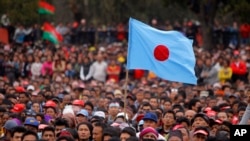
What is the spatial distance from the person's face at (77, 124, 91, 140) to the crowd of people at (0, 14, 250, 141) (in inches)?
0.7

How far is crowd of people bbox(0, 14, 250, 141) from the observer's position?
15.8 meters

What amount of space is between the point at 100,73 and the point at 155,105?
1095 cm

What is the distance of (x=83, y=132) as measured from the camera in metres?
15.7

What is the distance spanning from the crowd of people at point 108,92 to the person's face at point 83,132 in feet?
0.05

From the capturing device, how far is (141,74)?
34.5 m

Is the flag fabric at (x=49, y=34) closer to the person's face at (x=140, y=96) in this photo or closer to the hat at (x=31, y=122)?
the person's face at (x=140, y=96)

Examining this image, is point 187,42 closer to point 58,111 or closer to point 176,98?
point 58,111

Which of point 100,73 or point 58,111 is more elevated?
point 100,73

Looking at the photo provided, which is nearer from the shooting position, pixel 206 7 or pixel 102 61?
pixel 102 61

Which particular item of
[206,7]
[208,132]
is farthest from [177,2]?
[208,132]

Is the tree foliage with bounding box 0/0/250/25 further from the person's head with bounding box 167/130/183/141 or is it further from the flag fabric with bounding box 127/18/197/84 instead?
the person's head with bounding box 167/130/183/141

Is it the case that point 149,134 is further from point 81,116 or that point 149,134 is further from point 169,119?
point 81,116

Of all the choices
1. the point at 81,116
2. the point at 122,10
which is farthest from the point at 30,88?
the point at 122,10

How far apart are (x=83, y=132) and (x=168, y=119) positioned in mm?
2385
